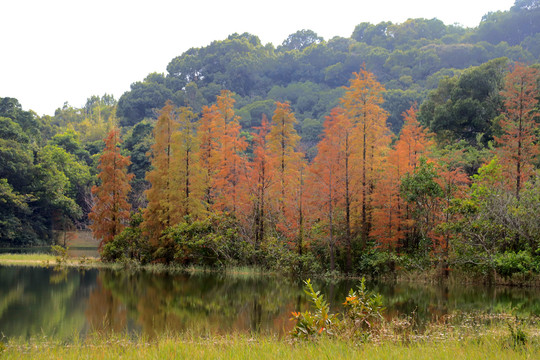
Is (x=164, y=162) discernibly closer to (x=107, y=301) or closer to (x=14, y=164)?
(x=107, y=301)

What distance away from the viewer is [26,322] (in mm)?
13125

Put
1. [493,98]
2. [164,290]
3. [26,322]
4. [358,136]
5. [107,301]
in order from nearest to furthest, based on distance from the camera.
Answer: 1. [26,322]
2. [107,301]
3. [164,290]
4. [358,136]
5. [493,98]

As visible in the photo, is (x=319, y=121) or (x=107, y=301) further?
(x=319, y=121)

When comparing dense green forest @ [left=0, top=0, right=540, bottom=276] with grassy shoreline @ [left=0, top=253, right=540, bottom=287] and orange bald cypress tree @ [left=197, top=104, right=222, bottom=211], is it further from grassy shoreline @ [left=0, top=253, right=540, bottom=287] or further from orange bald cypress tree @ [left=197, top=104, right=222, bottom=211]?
grassy shoreline @ [left=0, top=253, right=540, bottom=287]

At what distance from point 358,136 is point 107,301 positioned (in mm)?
14687

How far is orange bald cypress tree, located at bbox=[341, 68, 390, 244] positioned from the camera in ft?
81.6

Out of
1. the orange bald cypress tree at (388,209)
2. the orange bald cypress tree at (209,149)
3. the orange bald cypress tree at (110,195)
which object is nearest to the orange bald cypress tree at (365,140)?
the orange bald cypress tree at (388,209)

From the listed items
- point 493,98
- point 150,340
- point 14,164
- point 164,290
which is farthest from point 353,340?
point 14,164

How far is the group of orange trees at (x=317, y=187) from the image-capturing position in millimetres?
23297

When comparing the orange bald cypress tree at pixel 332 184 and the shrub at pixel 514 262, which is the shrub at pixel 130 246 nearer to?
the orange bald cypress tree at pixel 332 184

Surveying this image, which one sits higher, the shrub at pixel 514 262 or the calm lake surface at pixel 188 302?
the shrub at pixel 514 262

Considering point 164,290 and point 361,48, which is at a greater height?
point 361,48

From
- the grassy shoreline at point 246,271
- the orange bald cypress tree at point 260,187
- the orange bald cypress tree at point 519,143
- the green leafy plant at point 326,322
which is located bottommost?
the grassy shoreline at point 246,271

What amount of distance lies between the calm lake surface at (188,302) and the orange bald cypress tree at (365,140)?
4456 mm
